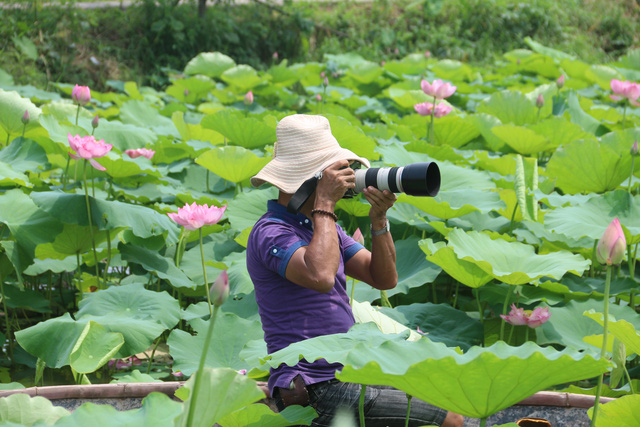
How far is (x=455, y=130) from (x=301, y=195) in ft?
6.56

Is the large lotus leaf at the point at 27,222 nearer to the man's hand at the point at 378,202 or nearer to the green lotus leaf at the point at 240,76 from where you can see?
the man's hand at the point at 378,202

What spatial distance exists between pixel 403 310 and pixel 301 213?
653 millimetres

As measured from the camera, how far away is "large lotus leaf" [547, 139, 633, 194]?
2543 millimetres

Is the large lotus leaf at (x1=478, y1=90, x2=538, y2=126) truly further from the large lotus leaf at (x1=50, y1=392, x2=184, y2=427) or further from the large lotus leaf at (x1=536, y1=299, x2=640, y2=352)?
the large lotus leaf at (x1=50, y1=392, x2=184, y2=427)

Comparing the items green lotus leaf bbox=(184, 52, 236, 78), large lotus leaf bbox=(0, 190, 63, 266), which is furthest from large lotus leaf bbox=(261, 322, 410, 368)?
green lotus leaf bbox=(184, 52, 236, 78)

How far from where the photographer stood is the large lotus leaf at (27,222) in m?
2.04

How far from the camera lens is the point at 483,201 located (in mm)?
2336

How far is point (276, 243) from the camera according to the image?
1.45m

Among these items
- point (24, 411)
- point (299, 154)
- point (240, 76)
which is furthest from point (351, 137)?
point (240, 76)

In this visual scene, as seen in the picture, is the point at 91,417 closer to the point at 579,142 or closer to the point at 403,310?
the point at 403,310

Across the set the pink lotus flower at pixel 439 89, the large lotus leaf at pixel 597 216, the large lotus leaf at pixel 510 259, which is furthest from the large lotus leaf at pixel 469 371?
the pink lotus flower at pixel 439 89

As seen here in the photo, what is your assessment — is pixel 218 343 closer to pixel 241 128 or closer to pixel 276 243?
pixel 276 243

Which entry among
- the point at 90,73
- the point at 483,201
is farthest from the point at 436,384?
the point at 90,73

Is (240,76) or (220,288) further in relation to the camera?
(240,76)
